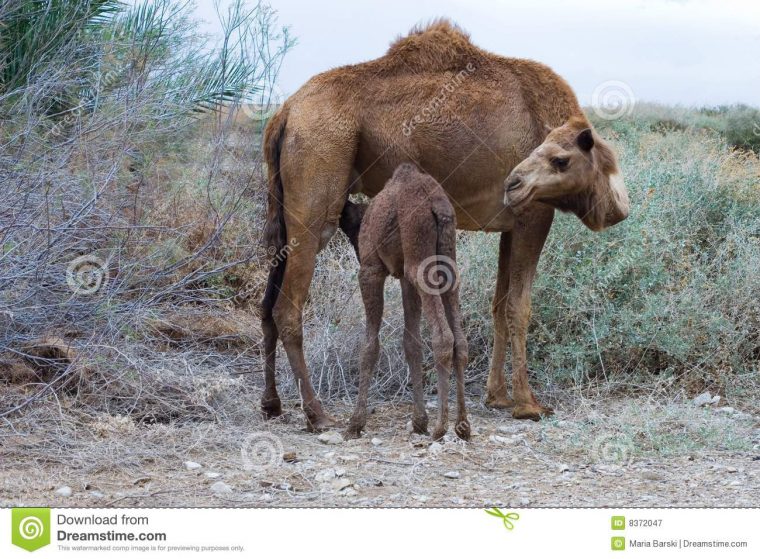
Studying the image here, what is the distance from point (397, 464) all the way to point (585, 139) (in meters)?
2.56

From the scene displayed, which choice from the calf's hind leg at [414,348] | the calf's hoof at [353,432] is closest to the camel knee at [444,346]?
the calf's hind leg at [414,348]

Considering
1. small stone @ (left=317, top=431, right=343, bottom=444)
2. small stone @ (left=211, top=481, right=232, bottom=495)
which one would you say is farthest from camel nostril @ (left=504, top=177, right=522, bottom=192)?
small stone @ (left=211, top=481, right=232, bottom=495)

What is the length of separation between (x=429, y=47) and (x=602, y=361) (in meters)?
2.94

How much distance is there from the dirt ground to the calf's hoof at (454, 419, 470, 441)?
58mm

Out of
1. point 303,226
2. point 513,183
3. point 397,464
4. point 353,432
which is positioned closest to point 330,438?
point 353,432

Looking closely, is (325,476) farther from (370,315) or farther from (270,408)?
(270,408)

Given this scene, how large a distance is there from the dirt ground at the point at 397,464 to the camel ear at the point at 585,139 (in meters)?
1.89

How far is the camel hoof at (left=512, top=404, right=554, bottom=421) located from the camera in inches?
273

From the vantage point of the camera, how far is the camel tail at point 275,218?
22.6 ft

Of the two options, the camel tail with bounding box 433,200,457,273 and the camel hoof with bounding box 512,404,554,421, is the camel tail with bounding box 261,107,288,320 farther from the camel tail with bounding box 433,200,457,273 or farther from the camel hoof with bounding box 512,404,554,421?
the camel hoof with bounding box 512,404,554,421

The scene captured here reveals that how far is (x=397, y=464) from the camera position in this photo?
563 centimetres

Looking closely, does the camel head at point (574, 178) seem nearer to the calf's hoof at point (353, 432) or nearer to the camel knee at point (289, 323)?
the camel knee at point (289, 323)

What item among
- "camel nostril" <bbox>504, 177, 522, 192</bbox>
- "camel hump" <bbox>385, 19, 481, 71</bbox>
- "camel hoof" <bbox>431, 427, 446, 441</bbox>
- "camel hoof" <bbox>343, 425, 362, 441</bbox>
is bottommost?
"camel hoof" <bbox>343, 425, 362, 441</bbox>

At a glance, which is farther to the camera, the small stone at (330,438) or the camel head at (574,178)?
the camel head at (574,178)
